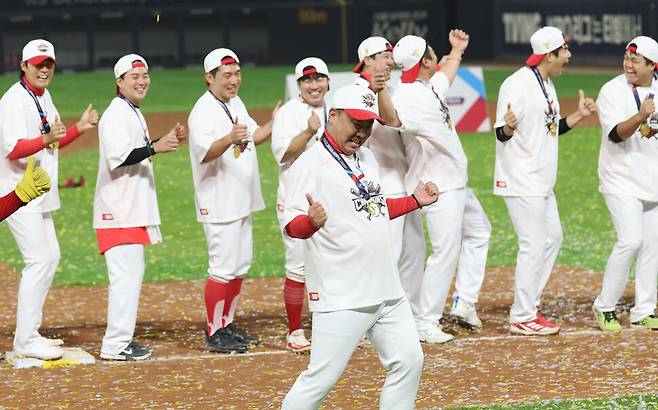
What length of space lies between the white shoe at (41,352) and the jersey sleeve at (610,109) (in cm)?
453

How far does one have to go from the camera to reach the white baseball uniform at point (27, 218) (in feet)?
31.1

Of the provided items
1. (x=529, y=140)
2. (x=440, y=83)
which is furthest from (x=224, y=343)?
(x=529, y=140)

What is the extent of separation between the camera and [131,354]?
969 cm

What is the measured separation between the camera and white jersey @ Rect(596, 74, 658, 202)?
1034cm

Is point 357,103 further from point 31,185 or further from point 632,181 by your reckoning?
point 632,181

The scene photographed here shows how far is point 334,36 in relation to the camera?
40.8m

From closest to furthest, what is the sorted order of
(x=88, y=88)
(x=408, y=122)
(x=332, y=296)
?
(x=332, y=296) → (x=408, y=122) → (x=88, y=88)

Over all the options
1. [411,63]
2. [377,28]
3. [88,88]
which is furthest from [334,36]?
[411,63]

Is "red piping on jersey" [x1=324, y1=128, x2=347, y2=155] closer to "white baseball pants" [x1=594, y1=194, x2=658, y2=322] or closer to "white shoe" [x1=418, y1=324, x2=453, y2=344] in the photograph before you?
"white shoe" [x1=418, y1=324, x2=453, y2=344]

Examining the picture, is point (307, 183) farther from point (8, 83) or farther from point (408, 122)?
point (8, 83)

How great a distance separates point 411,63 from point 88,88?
25.2 m

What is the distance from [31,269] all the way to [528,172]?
12.5 ft

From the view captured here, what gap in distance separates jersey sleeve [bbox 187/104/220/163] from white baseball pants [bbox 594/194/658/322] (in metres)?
3.16

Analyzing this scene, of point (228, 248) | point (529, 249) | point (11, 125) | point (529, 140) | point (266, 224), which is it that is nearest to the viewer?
point (11, 125)
